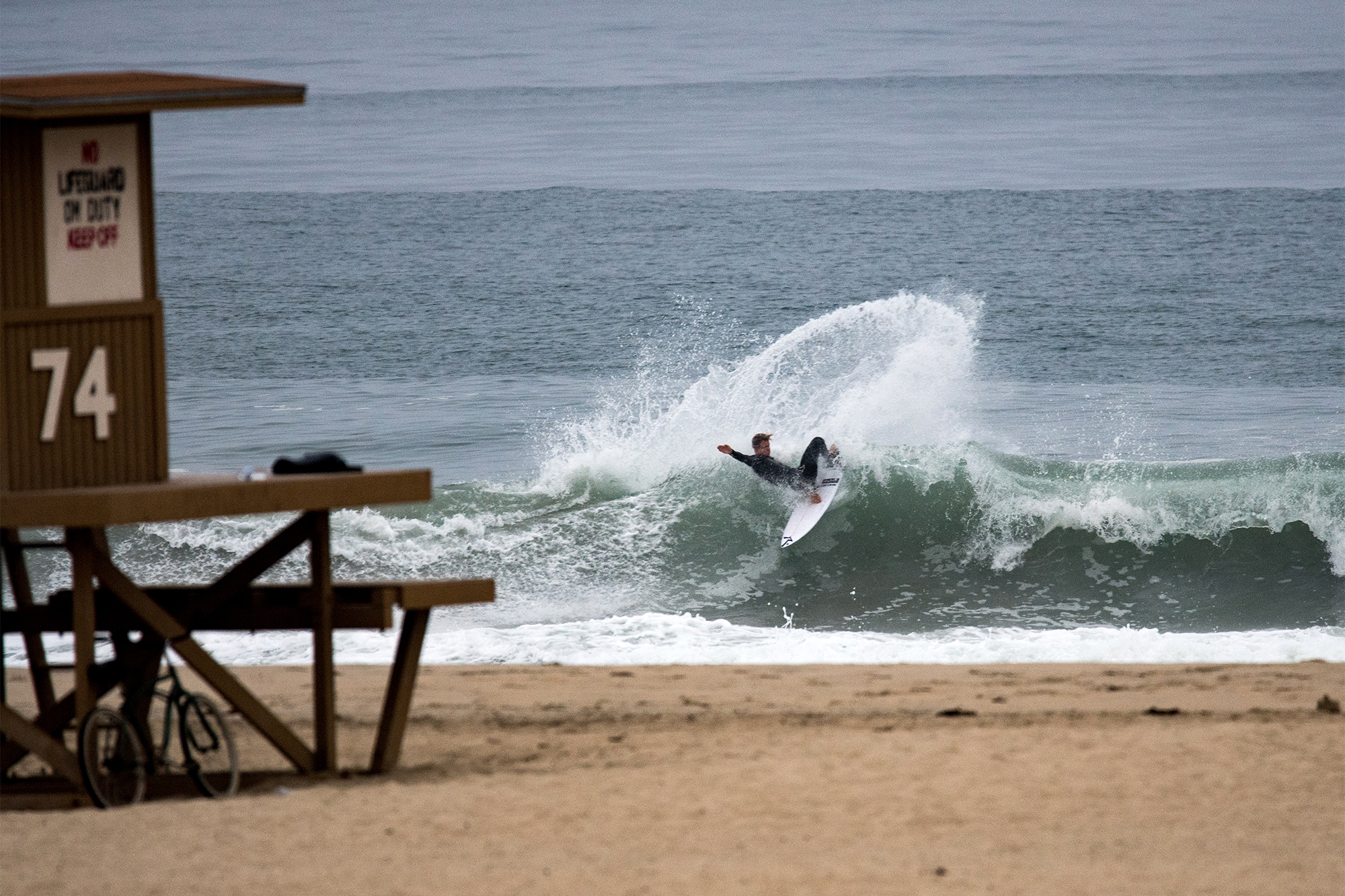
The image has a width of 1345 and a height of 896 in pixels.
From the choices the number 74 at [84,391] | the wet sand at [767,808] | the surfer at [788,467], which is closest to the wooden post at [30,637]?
the wet sand at [767,808]

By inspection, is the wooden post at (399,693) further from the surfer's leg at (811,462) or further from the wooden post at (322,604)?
the surfer's leg at (811,462)

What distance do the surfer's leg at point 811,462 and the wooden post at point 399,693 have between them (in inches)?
399

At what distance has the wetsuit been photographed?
55.8ft

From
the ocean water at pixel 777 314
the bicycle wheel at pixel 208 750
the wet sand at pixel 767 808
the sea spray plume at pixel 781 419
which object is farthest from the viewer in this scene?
the sea spray plume at pixel 781 419

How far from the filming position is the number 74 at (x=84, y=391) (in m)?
6.58


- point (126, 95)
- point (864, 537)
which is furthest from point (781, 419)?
point (126, 95)

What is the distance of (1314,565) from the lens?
54.2ft

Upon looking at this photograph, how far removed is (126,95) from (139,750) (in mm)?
2841

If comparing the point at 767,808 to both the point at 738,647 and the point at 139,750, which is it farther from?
the point at 738,647

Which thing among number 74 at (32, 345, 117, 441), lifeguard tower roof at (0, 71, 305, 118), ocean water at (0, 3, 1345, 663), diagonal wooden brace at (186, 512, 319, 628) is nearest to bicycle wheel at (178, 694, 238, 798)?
diagonal wooden brace at (186, 512, 319, 628)

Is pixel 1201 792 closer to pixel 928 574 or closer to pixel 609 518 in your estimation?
pixel 928 574

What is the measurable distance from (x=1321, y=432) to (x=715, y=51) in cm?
7022

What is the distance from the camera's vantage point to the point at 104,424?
6.73 metres

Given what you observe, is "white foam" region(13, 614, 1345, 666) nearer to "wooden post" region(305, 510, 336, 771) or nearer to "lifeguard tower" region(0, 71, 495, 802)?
"wooden post" region(305, 510, 336, 771)
